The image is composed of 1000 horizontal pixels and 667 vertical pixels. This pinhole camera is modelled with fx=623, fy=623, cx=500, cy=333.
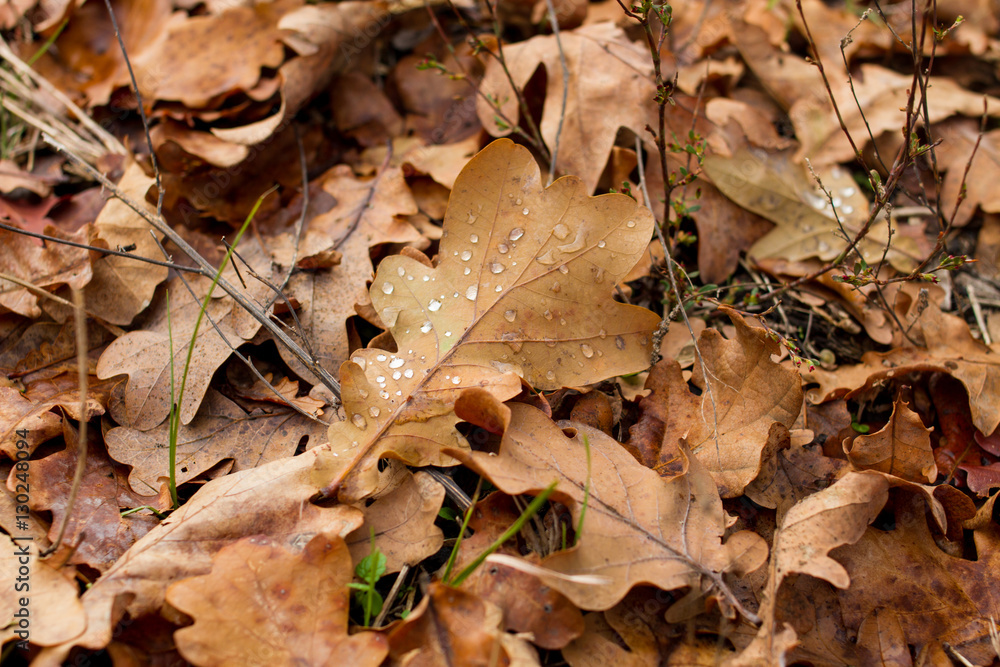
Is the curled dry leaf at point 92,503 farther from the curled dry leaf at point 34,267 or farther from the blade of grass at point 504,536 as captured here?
the blade of grass at point 504,536

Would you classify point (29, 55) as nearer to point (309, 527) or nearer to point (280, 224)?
point (280, 224)

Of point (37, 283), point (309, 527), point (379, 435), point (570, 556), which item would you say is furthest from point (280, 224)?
point (570, 556)

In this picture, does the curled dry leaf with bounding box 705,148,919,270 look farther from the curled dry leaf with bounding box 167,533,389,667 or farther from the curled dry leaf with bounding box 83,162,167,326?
the curled dry leaf with bounding box 83,162,167,326

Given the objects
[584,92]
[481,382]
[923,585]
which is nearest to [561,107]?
[584,92]

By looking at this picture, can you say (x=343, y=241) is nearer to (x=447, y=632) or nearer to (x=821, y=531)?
(x=447, y=632)

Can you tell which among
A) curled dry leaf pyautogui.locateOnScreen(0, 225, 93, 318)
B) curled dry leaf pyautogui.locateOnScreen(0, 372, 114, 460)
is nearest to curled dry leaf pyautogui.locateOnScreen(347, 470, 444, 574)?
curled dry leaf pyautogui.locateOnScreen(0, 372, 114, 460)
